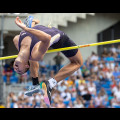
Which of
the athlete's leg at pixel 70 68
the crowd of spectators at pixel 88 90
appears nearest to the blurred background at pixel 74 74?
the crowd of spectators at pixel 88 90

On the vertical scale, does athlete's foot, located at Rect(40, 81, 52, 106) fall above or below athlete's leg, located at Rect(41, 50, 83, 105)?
below

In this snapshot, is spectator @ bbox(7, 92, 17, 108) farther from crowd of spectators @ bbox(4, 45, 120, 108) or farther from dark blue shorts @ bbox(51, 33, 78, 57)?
dark blue shorts @ bbox(51, 33, 78, 57)

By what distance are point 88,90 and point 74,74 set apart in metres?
1.22

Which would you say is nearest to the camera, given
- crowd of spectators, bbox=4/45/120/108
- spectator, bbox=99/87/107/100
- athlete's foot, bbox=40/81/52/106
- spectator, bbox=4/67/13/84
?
athlete's foot, bbox=40/81/52/106

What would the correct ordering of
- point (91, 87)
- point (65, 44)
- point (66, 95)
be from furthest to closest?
point (91, 87) → point (66, 95) → point (65, 44)

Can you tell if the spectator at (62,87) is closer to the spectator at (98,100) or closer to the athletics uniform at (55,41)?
the spectator at (98,100)

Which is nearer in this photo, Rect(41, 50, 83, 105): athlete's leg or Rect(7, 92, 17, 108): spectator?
Rect(41, 50, 83, 105): athlete's leg

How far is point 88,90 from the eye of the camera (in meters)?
12.8

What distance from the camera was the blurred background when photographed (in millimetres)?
12477

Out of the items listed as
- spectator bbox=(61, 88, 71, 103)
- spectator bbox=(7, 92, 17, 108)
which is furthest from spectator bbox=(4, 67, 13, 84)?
spectator bbox=(61, 88, 71, 103)

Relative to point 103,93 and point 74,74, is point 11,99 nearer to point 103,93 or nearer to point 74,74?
point 74,74

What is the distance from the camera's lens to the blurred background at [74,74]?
491 inches

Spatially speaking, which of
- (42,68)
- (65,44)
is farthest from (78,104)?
(65,44)

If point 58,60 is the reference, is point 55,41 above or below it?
below
